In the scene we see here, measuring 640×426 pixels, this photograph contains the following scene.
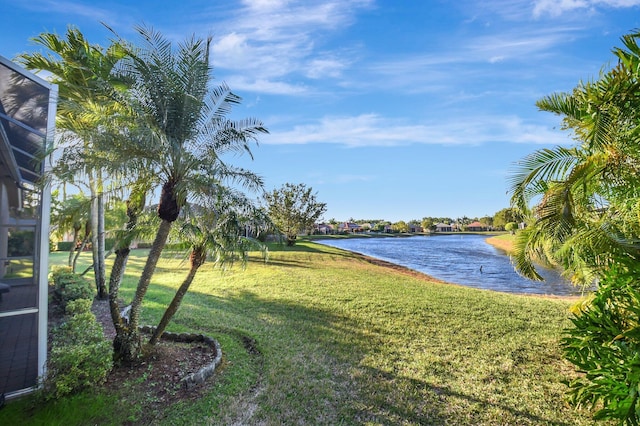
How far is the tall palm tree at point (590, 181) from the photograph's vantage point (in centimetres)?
493

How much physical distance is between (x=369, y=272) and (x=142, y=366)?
1466 centimetres

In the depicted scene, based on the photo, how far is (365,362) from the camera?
7031mm

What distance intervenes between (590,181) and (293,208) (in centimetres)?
2639

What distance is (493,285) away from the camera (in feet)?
65.7

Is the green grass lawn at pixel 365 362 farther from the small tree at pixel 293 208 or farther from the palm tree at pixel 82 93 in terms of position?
the small tree at pixel 293 208

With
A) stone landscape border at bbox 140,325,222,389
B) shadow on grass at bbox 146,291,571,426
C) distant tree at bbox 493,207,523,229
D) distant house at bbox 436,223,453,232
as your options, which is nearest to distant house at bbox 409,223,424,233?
distant house at bbox 436,223,453,232

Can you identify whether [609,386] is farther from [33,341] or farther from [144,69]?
[144,69]

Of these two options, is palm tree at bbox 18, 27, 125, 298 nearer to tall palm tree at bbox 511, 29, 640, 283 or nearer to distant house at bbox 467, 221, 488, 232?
tall palm tree at bbox 511, 29, 640, 283

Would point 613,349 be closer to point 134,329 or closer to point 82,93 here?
point 134,329

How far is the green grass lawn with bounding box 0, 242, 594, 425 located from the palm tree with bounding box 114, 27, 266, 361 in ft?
7.28

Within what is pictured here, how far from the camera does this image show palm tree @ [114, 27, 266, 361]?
6.27 m

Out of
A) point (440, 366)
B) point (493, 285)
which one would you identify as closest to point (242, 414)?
point (440, 366)

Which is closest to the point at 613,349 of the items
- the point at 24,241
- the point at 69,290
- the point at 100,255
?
the point at 24,241

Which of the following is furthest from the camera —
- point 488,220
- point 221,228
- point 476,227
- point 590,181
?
point 476,227
